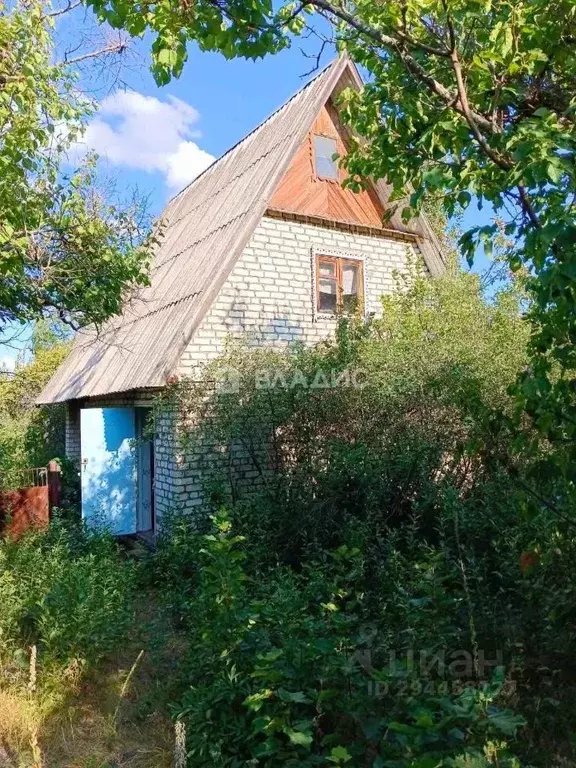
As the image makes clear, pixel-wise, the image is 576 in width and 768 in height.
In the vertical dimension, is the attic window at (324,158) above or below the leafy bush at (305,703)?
above

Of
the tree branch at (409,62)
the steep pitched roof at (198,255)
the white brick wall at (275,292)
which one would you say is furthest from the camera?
the white brick wall at (275,292)

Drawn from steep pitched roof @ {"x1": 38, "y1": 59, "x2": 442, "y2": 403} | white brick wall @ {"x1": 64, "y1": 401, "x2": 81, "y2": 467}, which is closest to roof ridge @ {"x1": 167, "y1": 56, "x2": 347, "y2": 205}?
steep pitched roof @ {"x1": 38, "y1": 59, "x2": 442, "y2": 403}

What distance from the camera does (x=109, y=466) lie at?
7.93 meters

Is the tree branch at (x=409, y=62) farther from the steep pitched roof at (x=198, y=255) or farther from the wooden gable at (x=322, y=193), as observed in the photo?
the wooden gable at (x=322, y=193)

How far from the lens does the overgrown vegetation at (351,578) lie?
2.47 m

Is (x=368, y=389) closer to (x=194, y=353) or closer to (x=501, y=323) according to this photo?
(x=501, y=323)

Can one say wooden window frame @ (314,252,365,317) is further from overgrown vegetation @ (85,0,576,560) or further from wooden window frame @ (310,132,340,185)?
overgrown vegetation @ (85,0,576,560)

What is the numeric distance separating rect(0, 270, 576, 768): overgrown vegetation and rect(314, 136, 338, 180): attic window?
2.20 m

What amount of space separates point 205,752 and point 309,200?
6.85 m

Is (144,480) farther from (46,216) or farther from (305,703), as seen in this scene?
(305,703)

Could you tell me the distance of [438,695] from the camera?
232 cm

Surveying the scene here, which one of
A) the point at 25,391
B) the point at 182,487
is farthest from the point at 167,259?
the point at 25,391

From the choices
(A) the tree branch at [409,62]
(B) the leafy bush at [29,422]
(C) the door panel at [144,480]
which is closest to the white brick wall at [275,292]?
(C) the door panel at [144,480]

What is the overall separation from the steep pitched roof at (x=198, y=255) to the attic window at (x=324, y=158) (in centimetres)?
41
